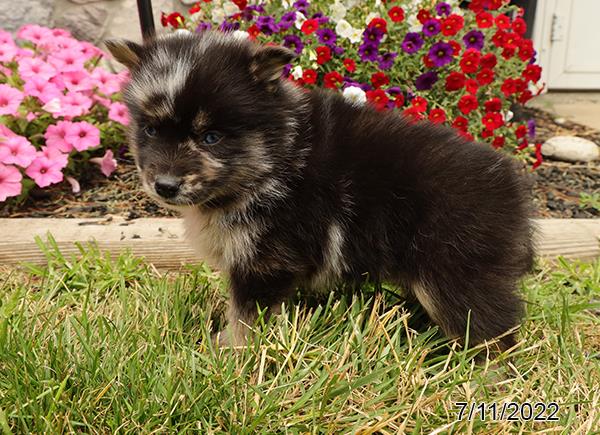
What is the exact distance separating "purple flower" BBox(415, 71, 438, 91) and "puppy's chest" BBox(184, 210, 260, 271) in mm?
2435

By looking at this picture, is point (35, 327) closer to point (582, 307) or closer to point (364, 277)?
point (364, 277)

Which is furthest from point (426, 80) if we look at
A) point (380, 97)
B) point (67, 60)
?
point (67, 60)

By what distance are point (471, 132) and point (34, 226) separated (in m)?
3.25

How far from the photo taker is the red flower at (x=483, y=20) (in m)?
4.92

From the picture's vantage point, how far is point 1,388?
2297 millimetres

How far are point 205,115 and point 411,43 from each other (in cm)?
260

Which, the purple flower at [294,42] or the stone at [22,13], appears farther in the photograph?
the stone at [22,13]

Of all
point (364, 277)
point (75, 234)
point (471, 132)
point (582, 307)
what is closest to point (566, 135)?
point (471, 132)

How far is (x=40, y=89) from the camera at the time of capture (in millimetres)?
4680

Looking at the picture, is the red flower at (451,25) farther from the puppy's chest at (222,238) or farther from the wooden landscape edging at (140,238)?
the puppy's chest at (222,238)

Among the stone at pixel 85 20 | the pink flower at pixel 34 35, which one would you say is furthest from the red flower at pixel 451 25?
the stone at pixel 85 20

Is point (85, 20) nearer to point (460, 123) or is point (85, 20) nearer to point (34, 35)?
point (34, 35)

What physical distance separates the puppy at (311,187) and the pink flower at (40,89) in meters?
2.26

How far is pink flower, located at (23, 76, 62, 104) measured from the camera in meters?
4.64
